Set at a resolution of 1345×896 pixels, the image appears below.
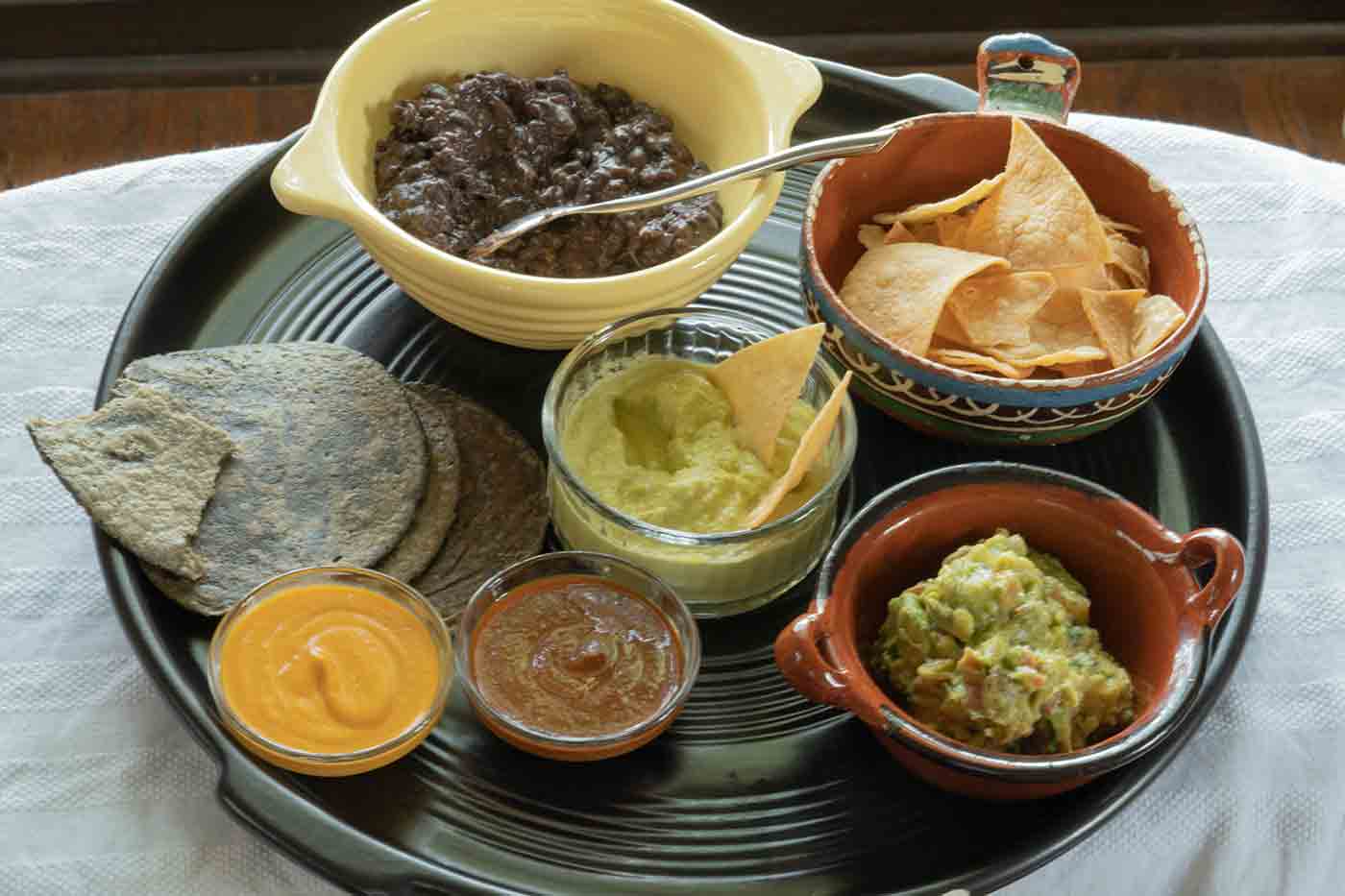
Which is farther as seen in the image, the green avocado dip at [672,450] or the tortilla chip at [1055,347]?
the tortilla chip at [1055,347]

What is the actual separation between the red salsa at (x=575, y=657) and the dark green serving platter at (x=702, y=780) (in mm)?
86

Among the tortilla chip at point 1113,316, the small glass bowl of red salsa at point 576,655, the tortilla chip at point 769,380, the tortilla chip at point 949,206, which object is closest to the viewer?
the small glass bowl of red salsa at point 576,655

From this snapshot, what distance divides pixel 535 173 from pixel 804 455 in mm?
650

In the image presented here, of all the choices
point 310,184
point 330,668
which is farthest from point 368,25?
point 330,668

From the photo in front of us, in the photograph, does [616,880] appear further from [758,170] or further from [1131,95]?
[1131,95]

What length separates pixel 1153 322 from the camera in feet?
7.07

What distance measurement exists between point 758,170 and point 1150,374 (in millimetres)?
610

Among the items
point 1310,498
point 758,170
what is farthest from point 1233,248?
point 758,170

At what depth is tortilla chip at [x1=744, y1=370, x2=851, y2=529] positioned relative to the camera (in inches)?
76.7

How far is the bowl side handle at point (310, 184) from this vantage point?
2074 mm

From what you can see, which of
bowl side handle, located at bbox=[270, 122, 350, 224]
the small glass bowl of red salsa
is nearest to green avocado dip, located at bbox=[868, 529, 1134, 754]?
the small glass bowl of red salsa

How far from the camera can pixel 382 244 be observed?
2090 millimetres


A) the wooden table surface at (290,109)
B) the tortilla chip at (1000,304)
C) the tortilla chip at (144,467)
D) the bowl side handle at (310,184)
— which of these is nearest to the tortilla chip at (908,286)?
the tortilla chip at (1000,304)

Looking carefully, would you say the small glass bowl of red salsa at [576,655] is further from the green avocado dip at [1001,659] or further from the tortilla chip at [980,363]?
the tortilla chip at [980,363]
